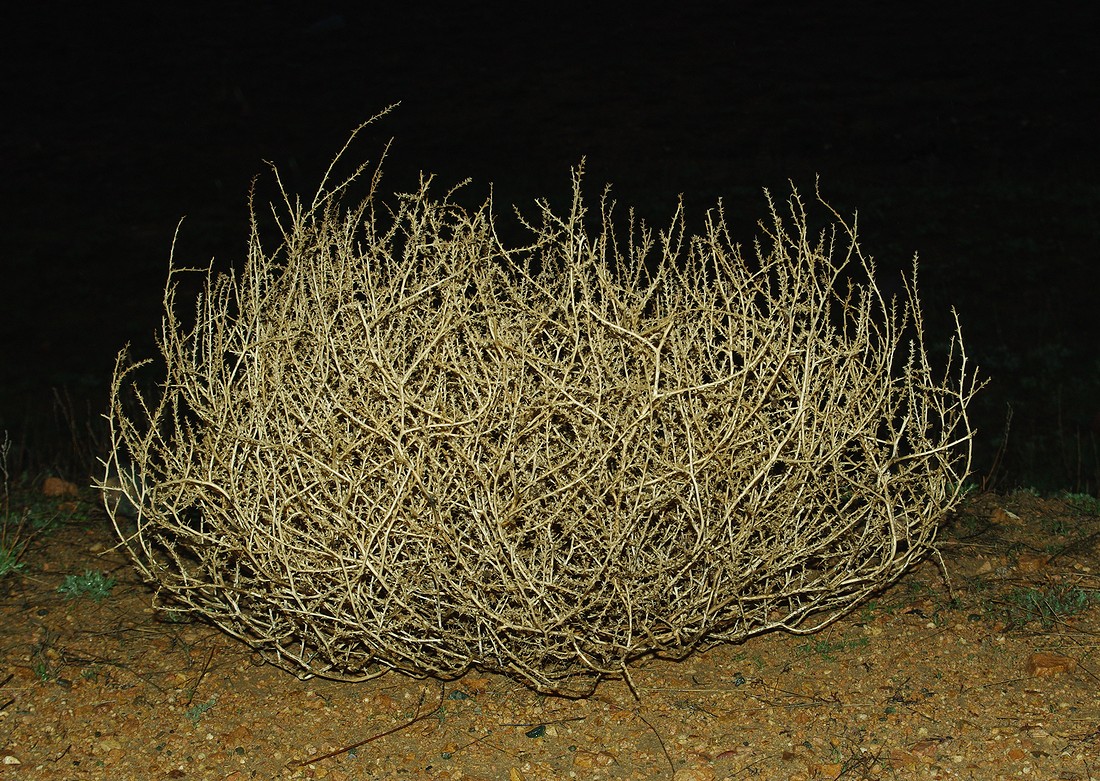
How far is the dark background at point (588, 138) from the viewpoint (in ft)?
35.2

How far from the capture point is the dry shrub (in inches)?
140

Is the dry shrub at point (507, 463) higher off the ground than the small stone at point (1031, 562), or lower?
higher

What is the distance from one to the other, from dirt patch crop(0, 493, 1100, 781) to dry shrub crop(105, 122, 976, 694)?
0.47 ft

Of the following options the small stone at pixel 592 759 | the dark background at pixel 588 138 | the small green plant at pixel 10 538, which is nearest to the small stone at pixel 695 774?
the small stone at pixel 592 759

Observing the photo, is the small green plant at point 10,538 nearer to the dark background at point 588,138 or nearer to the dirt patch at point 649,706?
the dirt patch at point 649,706

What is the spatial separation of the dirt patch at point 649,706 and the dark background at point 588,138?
2623mm

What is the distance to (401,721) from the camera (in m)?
4.05

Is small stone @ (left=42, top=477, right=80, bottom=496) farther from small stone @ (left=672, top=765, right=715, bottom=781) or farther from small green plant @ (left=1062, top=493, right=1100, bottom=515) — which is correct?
small green plant @ (left=1062, top=493, right=1100, bottom=515)

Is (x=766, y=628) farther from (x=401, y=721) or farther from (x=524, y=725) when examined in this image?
(x=401, y=721)

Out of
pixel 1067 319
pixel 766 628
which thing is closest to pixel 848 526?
pixel 766 628

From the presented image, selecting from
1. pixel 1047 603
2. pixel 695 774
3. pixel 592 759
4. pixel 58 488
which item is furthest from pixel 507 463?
pixel 58 488

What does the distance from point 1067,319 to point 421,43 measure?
13458 millimetres

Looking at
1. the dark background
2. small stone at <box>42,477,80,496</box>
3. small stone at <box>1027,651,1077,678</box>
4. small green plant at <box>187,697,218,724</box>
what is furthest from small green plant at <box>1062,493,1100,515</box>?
small stone at <box>42,477,80,496</box>

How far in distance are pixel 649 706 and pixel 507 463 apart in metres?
1.08
